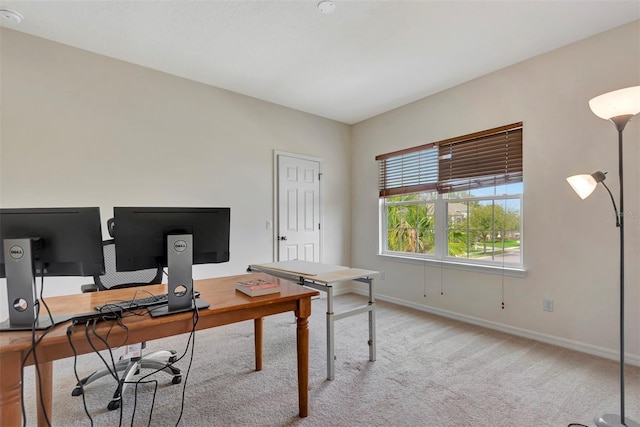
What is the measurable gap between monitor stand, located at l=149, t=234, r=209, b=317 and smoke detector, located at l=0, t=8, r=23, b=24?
96.1 inches

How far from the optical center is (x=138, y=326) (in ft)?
4.13

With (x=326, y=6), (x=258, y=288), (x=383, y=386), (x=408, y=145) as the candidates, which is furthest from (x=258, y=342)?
(x=408, y=145)

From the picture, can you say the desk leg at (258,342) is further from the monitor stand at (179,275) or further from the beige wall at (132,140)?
the beige wall at (132,140)

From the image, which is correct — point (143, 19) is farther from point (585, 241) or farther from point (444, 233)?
point (585, 241)

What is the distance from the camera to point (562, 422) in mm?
1712

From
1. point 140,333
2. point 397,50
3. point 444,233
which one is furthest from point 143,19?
point 444,233

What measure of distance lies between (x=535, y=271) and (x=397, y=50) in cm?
241

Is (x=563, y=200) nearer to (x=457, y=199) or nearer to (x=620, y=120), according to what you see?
(x=457, y=199)

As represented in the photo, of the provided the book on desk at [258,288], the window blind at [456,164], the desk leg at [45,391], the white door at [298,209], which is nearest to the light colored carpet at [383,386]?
the desk leg at [45,391]

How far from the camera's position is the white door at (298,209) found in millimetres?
4102

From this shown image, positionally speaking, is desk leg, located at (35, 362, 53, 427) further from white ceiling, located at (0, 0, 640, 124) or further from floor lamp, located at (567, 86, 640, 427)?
floor lamp, located at (567, 86, 640, 427)

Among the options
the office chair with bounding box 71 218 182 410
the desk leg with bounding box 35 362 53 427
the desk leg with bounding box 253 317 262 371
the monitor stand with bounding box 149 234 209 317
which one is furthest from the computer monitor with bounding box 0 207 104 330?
the desk leg with bounding box 253 317 262 371

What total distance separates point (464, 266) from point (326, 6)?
2.85 meters

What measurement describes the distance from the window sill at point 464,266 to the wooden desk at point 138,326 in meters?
2.26
